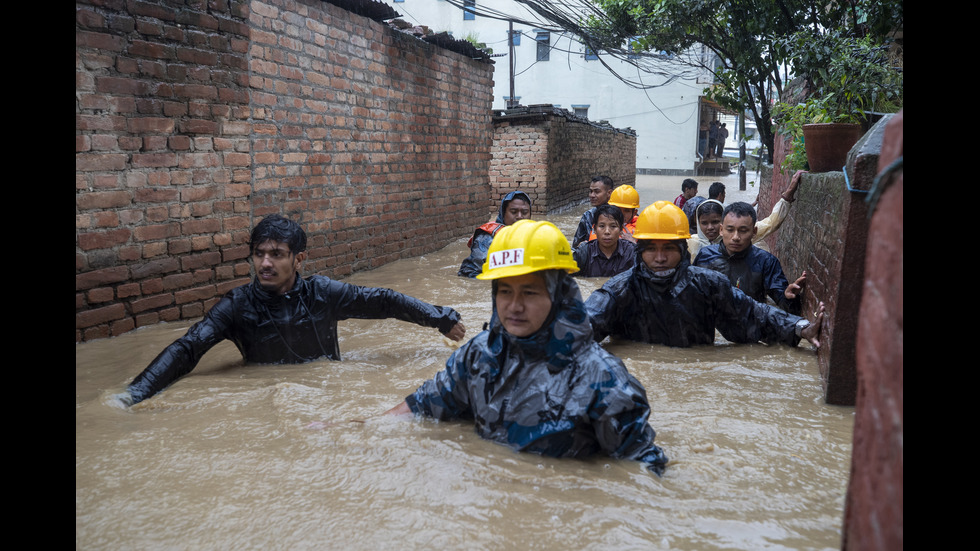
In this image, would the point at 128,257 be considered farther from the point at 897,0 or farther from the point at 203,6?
the point at 897,0

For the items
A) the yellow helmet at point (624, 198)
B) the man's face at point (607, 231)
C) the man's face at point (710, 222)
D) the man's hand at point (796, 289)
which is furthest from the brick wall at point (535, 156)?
the man's hand at point (796, 289)

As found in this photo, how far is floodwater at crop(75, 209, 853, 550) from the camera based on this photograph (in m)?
2.51

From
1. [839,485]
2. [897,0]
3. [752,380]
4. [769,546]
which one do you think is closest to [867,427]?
[769,546]

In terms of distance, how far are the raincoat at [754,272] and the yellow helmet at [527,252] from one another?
334cm

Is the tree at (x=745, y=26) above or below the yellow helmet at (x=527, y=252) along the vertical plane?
above

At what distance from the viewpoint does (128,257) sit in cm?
502

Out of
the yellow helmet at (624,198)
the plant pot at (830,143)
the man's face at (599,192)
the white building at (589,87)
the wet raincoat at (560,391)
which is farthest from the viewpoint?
the white building at (589,87)

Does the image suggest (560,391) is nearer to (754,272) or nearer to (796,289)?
(796,289)

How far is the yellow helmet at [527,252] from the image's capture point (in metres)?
2.81

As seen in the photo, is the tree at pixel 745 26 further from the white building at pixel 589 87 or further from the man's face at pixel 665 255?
the white building at pixel 589 87

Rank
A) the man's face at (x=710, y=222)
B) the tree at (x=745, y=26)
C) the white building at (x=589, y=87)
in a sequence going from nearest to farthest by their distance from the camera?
1. the man's face at (x=710, y=222)
2. the tree at (x=745, y=26)
3. the white building at (x=589, y=87)

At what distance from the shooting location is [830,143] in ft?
19.9

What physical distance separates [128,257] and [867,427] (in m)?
4.97

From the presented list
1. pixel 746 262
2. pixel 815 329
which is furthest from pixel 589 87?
pixel 815 329
